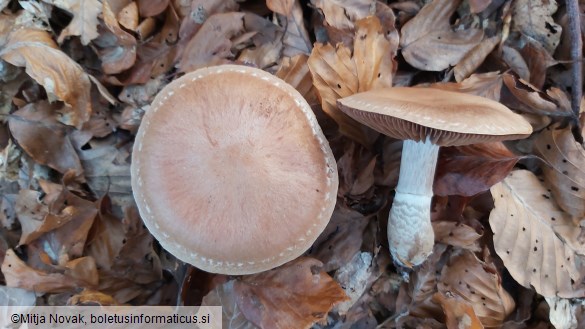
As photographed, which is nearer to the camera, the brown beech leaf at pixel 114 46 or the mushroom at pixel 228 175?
the mushroom at pixel 228 175

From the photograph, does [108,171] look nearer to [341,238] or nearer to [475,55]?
[341,238]

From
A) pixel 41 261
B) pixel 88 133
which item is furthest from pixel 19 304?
pixel 88 133

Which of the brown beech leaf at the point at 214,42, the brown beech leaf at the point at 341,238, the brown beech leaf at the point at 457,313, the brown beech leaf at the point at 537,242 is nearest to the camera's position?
the brown beech leaf at the point at 457,313

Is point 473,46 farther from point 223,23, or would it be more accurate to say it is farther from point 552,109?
point 223,23

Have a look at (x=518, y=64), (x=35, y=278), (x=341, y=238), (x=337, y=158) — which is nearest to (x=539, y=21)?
(x=518, y=64)

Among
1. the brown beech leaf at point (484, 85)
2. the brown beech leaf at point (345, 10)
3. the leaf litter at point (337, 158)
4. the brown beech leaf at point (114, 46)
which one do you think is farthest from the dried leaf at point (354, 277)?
the brown beech leaf at point (114, 46)

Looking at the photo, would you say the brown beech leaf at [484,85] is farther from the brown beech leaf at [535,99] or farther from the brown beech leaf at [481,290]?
A: the brown beech leaf at [481,290]
